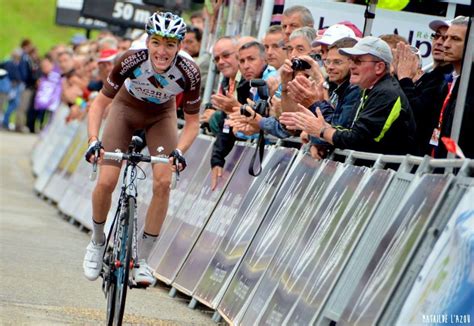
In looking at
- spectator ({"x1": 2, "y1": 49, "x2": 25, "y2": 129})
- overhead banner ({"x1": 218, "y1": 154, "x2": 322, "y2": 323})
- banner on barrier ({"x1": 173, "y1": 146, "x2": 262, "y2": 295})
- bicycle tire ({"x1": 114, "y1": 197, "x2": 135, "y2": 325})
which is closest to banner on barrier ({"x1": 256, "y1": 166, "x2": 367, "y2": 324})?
overhead banner ({"x1": 218, "y1": 154, "x2": 322, "y2": 323})

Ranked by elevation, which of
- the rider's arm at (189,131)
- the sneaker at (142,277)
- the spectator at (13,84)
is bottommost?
the spectator at (13,84)

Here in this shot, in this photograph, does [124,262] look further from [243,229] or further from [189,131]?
[243,229]

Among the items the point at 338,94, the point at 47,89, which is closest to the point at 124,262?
the point at 338,94

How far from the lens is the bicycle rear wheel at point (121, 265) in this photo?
917 centimetres

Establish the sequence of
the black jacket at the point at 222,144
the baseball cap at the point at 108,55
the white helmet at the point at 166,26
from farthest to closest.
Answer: the baseball cap at the point at 108,55 → the black jacket at the point at 222,144 → the white helmet at the point at 166,26

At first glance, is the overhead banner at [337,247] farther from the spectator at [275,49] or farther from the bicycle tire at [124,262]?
the spectator at [275,49]

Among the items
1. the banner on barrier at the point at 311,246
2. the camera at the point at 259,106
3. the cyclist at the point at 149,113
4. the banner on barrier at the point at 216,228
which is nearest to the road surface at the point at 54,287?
the banner on barrier at the point at 216,228

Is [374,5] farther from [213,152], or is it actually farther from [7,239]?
[7,239]

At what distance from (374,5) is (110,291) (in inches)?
157

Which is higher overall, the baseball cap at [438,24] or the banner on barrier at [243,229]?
the baseball cap at [438,24]

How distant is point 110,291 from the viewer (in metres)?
9.60

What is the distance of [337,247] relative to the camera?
8.43m

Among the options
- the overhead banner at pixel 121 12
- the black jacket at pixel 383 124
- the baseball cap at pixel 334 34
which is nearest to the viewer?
the black jacket at pixel 383 124

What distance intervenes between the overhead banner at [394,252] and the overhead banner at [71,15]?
1036 inches
